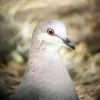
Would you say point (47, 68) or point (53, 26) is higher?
point (53, 26)

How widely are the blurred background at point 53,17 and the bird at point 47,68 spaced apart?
1450 millimetres

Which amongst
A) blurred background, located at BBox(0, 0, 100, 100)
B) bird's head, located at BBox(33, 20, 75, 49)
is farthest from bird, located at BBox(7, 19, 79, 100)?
blurred background, located at BBox(0, 0, 100, 100)

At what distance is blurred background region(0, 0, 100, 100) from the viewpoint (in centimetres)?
465

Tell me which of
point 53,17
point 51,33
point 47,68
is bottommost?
point 47,68

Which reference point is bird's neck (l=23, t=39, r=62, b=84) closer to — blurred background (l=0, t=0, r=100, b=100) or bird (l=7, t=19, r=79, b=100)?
bird (l=7, t=19, r=79, b=100)

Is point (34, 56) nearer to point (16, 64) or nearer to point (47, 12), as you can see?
point (16, 64)

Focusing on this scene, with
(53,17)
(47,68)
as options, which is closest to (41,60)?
(47,68)

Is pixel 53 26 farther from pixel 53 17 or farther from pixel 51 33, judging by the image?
pixel 53 17

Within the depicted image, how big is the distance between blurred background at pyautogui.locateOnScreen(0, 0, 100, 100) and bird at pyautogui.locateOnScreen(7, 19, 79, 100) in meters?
1.45

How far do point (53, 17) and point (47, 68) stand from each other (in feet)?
6.67

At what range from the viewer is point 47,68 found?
298 cm

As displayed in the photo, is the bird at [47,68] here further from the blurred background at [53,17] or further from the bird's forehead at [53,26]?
the blurred background at [53,17]

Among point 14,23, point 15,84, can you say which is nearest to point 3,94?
point 15,84

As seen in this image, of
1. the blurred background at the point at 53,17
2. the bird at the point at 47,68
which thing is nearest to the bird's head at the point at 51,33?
the bird at the point at 47,68
